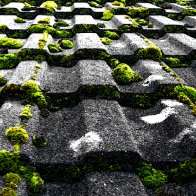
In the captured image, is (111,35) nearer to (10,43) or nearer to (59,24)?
(59,24)

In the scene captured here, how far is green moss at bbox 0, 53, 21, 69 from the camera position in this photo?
9.38 ft

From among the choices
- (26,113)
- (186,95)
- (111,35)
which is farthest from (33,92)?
(111,35)

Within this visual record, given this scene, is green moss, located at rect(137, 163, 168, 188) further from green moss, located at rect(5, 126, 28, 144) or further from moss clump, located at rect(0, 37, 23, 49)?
moss clump, located at rect(0, 37, 23, 49)

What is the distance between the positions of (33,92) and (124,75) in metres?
0.84

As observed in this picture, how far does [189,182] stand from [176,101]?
75 centimetres

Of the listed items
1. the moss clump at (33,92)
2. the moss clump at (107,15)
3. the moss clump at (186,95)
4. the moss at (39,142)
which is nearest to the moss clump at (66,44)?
the moss clump at (33,92)

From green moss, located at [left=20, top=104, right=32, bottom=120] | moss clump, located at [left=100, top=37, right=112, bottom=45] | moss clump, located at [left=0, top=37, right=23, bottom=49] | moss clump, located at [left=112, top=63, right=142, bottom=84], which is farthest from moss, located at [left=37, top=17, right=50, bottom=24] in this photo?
green moss, located at [left=20, top=104, right=32, bottom=120]

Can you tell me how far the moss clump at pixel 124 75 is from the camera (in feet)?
8.67

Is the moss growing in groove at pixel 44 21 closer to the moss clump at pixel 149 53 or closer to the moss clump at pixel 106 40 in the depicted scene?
the moss clump at pixel 106 40

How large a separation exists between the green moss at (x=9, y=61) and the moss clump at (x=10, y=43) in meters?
0.31

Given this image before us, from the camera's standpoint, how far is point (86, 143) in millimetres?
1840

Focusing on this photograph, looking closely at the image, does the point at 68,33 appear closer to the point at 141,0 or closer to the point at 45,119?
the point at 45,119

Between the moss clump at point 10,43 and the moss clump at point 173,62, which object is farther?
the moss clump at point 10,43

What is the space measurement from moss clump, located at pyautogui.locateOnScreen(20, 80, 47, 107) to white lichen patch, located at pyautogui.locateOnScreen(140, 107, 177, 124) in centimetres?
78
